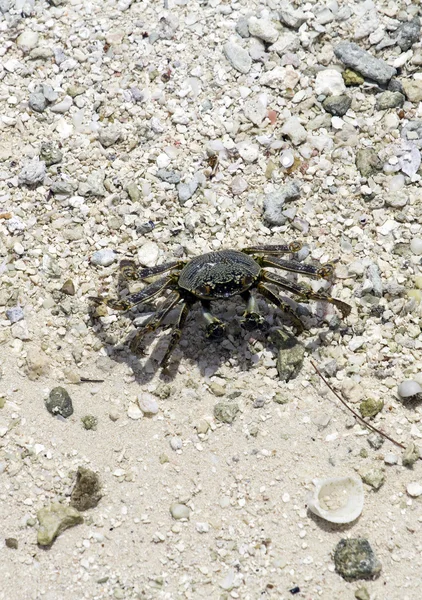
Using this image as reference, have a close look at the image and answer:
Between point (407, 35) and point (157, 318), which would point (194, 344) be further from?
point (407, 35)

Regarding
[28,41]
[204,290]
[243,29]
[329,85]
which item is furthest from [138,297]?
[28,41]

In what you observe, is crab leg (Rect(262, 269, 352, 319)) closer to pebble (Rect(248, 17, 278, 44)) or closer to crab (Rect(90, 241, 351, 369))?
crab (Rect(90, 241, 351, 369))

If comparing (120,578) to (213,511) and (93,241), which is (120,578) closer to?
(213,511)

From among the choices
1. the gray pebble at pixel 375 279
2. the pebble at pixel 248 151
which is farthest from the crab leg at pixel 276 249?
the pebble at pixel 248 151

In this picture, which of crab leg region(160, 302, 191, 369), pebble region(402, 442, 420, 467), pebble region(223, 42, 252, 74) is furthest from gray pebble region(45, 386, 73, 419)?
pebble region(223, 42, 252, 74)

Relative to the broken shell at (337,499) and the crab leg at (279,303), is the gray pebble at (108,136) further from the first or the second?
the broken shell at (337,499)
